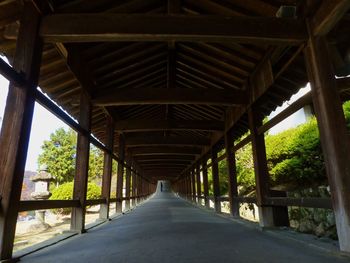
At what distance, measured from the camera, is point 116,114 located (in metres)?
8.50

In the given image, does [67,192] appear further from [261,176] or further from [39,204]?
[261,176]

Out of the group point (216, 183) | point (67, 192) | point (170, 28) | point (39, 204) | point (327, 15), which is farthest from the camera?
point (67, 192)

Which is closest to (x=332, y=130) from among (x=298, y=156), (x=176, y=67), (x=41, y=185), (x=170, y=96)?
(x=170, y=96)

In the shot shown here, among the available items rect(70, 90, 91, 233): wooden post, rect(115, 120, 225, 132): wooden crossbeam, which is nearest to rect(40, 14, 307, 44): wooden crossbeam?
rect(70, 90, 91, 233): wooden post

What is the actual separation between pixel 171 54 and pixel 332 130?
12.9ft

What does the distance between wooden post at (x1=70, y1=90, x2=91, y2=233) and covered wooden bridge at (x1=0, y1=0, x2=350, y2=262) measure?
0.07 ft

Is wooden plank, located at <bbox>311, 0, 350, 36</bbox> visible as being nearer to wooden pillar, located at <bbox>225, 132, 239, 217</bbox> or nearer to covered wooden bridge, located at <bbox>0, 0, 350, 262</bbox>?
covered wooden bridge, located at <bbox>0, 0, 350, 262</bbox>

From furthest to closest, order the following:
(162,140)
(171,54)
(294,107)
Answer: (162,140)
(171,54)
(294,107)

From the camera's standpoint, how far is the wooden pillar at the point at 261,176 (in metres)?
5.16

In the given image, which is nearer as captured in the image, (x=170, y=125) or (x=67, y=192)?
(x=170, y=125)

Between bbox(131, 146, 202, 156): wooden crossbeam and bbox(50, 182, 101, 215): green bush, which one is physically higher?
bbox(131, 146, 202, 156): wooden crossbeam

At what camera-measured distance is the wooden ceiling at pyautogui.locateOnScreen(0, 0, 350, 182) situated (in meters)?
3.76

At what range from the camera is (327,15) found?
3.18 meters

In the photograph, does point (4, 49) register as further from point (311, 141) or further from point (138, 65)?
point (311, 141)
